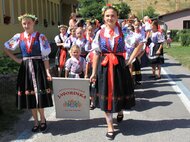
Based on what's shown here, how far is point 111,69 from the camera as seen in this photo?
6.52m

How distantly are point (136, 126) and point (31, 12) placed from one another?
15.6m

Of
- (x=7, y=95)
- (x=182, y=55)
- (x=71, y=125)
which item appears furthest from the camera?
(x=182, y=55)

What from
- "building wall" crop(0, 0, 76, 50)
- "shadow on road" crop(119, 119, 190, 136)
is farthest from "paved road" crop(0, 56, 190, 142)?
"building wall" crop(0, 0, 76, 50)

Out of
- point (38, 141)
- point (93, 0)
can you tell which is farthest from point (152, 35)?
point (93, 0)

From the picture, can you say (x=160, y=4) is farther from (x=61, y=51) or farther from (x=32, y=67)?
(x=32, y=67)

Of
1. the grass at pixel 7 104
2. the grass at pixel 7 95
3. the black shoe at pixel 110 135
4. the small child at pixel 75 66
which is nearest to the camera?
the black shoe at pixel 110 135

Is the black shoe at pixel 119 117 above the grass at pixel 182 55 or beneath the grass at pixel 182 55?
beneath

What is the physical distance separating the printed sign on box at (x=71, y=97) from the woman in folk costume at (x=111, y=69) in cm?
38

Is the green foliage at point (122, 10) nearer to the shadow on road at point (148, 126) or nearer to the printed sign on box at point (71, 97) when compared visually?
the printed sign on box at point (71, 97)

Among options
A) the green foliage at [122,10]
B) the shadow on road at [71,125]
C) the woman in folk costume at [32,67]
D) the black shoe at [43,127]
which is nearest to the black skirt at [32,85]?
the woman in folk costume at [32,67]

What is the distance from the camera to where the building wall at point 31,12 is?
16.6 metres

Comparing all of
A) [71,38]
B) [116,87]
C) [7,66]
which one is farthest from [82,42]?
[116,87]

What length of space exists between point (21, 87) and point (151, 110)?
2837 millimetres

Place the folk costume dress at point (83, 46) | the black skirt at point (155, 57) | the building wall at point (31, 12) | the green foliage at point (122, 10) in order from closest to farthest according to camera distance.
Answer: the green foliage at point (122, 10)
the folk costume dress at point (83, 46)
the black skirt at point (155, 57)
the building wall at point (31, 12)
